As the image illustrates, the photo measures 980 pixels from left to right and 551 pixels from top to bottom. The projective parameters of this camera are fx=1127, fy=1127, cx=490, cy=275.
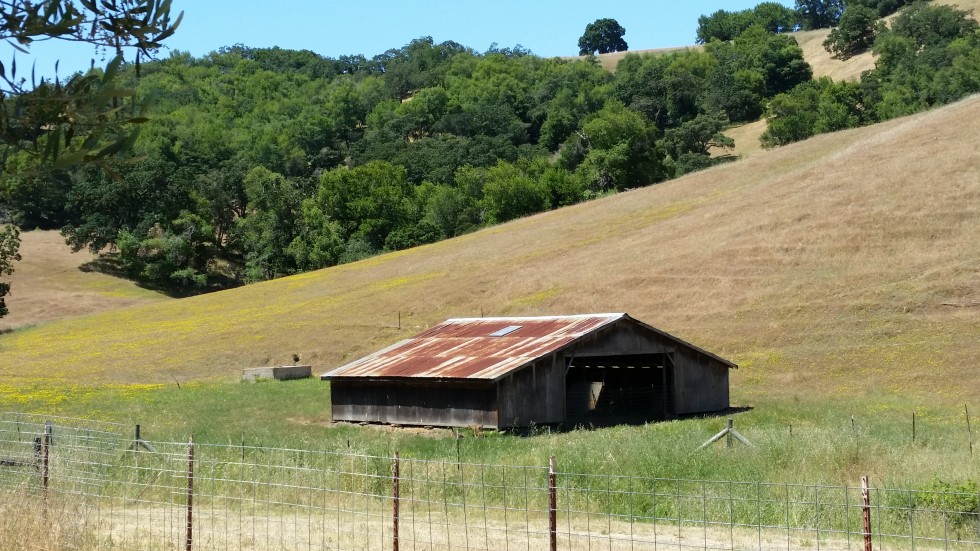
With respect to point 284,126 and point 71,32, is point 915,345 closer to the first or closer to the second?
point 71,32

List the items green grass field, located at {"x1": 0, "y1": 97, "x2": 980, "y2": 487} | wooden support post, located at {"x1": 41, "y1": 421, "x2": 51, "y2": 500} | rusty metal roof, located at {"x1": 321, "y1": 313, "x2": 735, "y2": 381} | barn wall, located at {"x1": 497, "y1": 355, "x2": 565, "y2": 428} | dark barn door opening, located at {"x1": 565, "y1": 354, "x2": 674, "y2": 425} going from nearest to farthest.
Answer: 1. wooden support post, located at {"x1": 41, "y1": 421, "x2": 51, "y2": 500}
2. green grass field, located at {"x1": 0, "y1": 97, "x2": 980, "y2": 487}
3. barn wall, located at {"x1": 497, "y1": 355, "x2": 565, "y2": 428}
4. rusty metal roof, located at {"x1": 321, "y1": 313, "x2": 735, "y2": 381}
5. dark barn door opening, located at {"x1": 565, "y1": 354, "x2": 674, "y2": 425}

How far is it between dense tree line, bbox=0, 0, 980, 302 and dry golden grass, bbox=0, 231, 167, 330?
9.72 feet

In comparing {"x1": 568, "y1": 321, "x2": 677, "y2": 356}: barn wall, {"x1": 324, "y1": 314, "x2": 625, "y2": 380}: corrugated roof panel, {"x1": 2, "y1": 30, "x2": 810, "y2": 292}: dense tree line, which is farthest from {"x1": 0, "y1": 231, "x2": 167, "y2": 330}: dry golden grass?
{"x1": 568, "y1": 321, "x2": 677, "y2": 356}: barn wall

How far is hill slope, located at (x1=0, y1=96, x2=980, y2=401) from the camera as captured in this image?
48.3m

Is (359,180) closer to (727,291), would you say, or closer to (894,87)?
(894,87)

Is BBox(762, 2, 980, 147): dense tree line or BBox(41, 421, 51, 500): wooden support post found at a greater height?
BBox(762, 2, 980, 147): dense tree line

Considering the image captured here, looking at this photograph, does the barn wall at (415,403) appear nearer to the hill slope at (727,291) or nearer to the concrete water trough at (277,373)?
the concrete water trough at (277,373)

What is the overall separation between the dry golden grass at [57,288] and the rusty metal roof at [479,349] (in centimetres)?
5313

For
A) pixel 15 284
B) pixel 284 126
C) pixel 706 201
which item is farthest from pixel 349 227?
pixel 284 126

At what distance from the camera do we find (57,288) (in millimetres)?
102375

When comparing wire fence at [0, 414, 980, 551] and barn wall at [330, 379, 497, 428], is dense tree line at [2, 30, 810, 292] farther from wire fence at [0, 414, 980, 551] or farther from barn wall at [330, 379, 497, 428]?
wire fence at [0, 414, 980, 551]

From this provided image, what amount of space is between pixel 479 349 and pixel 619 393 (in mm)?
5552

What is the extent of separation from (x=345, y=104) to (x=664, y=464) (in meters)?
172

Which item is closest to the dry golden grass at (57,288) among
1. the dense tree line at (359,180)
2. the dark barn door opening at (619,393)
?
the dense tree line at (359,180)
